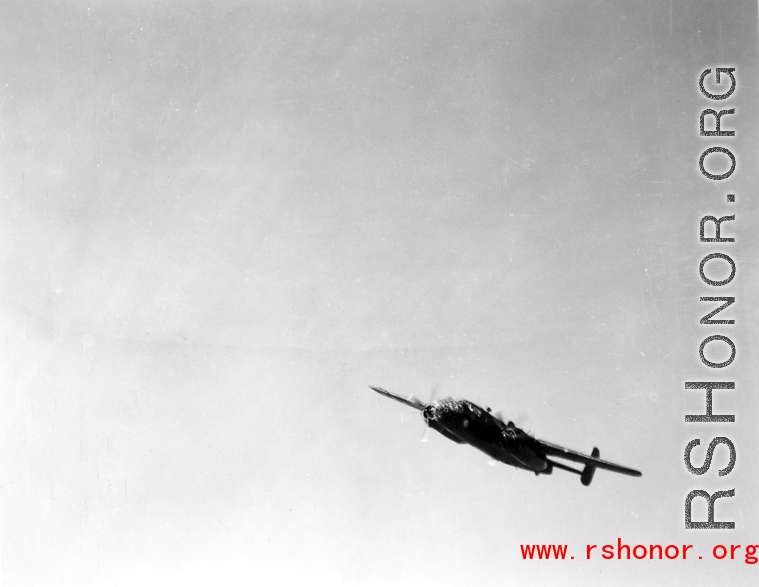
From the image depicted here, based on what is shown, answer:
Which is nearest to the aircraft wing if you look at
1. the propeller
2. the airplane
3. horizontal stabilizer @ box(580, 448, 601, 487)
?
the airplane

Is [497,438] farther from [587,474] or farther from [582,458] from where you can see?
[587,474]

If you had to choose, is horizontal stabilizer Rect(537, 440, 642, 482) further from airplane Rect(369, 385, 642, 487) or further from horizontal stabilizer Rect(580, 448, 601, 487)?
horizontal stabilizer Rect(580, 448, 601, 487)

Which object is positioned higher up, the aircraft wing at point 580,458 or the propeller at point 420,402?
the propeller at point 420,402

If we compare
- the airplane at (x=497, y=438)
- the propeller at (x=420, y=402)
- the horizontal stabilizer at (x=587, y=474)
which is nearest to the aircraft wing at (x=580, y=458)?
the airplane at (x=497, y=438)

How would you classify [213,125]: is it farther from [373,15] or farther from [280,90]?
[373,15]

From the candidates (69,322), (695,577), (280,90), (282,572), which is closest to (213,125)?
(280,90)

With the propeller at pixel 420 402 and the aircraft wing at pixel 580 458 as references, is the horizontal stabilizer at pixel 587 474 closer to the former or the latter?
the aircraft wing at pixel 580 458

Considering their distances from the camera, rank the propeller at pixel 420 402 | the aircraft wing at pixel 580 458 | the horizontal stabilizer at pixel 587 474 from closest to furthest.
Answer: the propeller at pixel 420 402 → the aircraft wing at pixel 580 458 → the horizontal stabilizer at pixel 587 474

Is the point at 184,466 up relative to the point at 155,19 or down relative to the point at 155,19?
down

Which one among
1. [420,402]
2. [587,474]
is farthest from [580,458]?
[420,402]
